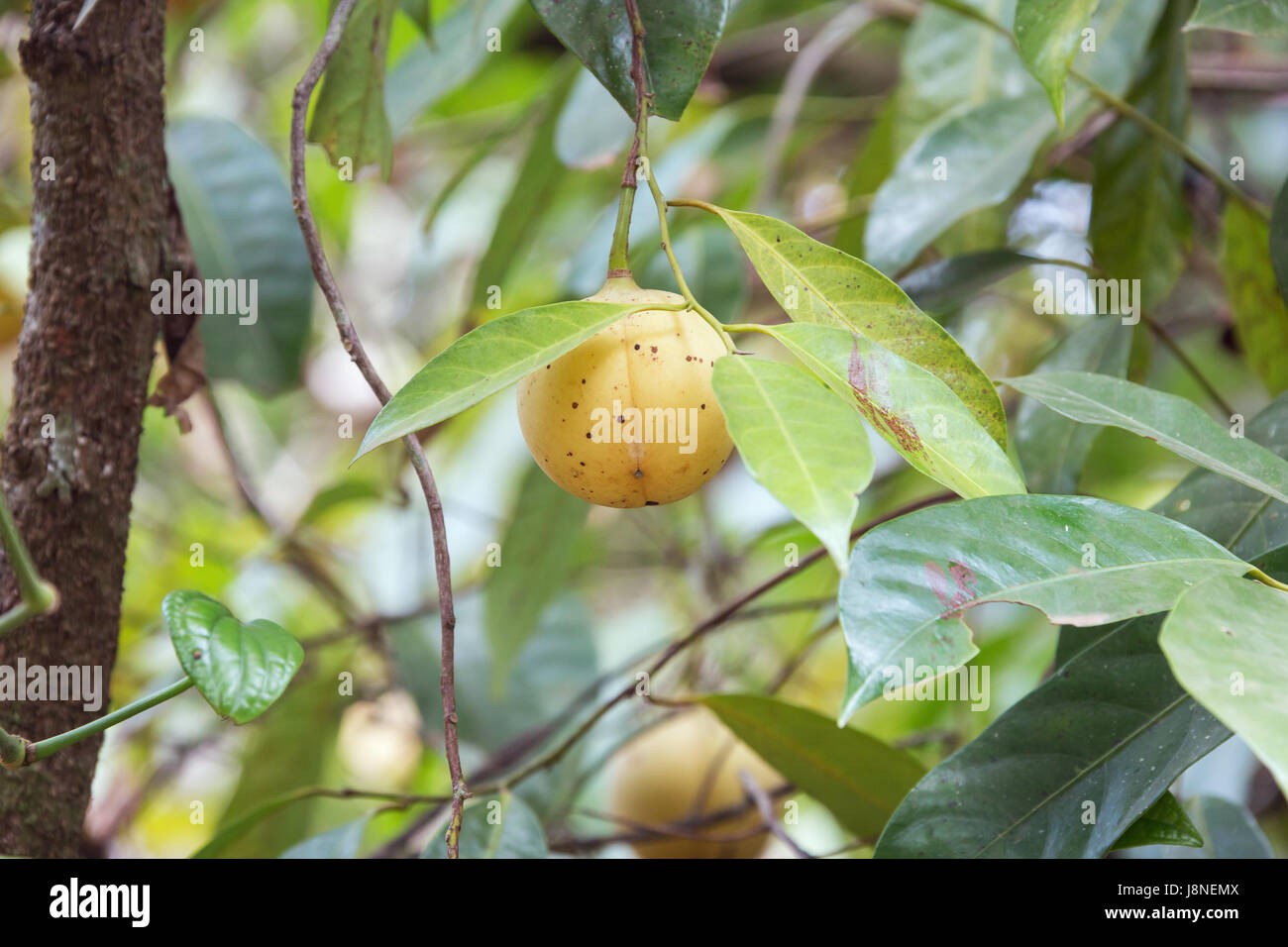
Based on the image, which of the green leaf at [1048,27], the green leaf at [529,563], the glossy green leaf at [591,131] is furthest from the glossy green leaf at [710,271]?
the green leaf at [1048,27]

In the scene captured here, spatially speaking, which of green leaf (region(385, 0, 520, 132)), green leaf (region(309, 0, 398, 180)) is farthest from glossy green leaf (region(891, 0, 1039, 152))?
green leaf (region(309, 0, 398, 180))

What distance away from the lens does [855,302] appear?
0.50 metres

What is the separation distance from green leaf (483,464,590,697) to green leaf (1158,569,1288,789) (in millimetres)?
714

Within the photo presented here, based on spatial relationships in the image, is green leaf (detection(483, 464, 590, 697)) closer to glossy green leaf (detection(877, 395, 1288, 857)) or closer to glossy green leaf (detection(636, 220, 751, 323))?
glossy green leaf (detection(636, 220, 751, 323))

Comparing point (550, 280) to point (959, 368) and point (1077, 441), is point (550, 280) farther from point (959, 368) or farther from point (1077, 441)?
point (959, 368)

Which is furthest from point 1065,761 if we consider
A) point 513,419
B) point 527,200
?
point 513,419

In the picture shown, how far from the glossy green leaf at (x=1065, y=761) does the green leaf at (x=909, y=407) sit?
127 millimetres

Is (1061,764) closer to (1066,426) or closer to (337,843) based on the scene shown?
(1066,426)

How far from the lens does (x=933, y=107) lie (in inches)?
39.1

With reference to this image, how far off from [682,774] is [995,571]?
2.59ft

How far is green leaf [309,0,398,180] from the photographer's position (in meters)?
0.66

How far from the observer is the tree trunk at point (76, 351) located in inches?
22.4

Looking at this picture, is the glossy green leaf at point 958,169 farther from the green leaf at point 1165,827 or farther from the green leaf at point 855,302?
the green leaf at point 1165,827
